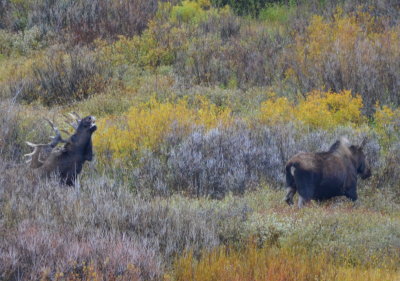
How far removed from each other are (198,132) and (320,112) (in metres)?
2.31

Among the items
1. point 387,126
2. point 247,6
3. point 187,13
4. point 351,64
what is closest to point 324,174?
point 387,126

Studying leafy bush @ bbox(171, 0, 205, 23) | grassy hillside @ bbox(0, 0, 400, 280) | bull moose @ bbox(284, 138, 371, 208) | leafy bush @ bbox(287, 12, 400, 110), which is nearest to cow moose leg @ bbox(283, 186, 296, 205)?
bull moose @ bbox(284, 138, 371, 208)

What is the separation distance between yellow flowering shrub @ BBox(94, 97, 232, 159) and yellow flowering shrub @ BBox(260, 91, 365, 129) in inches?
31.6

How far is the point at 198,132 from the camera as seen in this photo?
10773mm

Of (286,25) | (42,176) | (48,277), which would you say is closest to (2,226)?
(48,277)

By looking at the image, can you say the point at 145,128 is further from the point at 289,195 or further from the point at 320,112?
the point at 320,112

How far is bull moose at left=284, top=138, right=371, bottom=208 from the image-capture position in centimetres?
861

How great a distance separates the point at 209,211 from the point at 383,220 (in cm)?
205

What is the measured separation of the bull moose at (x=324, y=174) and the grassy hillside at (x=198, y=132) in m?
0.22

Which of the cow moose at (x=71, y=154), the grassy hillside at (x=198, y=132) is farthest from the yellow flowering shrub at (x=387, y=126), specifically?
the cow moose at (x=71, y=154)

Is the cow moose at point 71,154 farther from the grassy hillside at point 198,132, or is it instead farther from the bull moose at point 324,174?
the bull moose at point 324,174

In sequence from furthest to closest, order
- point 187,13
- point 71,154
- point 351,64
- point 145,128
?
point 187,13, point 351,64, point 145,128, point 71,154

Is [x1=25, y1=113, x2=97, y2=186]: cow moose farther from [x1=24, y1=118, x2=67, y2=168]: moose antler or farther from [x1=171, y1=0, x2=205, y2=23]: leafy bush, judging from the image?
[x1=171, y1=0, x2=205, y2=23]: leafy bush

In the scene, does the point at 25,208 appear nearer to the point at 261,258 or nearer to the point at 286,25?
the point at 261,258
